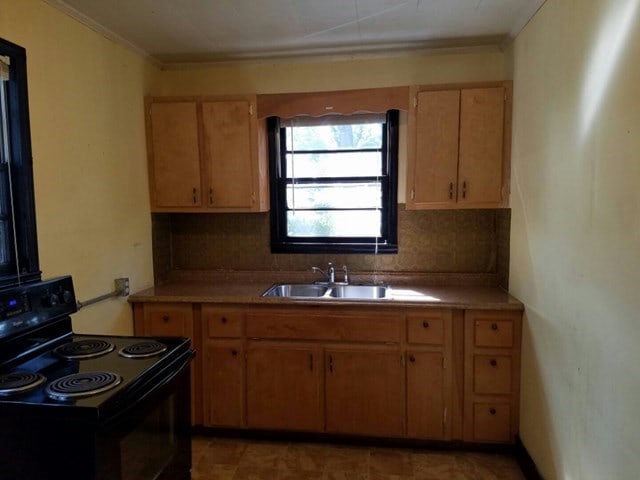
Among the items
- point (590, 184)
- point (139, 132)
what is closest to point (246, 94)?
point (139, 132)

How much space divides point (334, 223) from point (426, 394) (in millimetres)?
1293

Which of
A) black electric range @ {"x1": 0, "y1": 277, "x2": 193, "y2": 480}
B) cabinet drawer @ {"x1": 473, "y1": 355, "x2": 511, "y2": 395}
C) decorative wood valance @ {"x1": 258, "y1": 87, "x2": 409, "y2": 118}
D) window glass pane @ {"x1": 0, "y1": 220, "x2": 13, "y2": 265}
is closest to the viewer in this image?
black electric range @ {"x1": 0, "y1": 277, "x2": 193, "y2": 480}

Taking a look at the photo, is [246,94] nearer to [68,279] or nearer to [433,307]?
[68,279]

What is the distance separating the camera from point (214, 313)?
268 centimetres

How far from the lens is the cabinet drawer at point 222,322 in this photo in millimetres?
2660

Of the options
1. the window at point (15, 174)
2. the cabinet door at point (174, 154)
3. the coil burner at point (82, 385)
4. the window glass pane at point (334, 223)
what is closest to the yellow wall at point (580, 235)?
the window glass pane at point (334, 223)

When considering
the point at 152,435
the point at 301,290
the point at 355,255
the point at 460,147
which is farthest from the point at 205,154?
the point at 152,435

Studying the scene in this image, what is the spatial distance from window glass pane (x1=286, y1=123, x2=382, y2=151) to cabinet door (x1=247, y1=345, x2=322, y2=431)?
1.40 metres

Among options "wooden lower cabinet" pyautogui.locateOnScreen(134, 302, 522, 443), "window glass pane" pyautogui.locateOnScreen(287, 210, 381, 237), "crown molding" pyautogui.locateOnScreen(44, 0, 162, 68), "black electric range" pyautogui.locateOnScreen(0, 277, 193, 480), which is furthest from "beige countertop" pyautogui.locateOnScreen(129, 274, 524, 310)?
"crown molding" pyautogui.locateOnScreen(44, 0, 162, 68)

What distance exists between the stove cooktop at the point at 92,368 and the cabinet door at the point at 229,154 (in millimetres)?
1257

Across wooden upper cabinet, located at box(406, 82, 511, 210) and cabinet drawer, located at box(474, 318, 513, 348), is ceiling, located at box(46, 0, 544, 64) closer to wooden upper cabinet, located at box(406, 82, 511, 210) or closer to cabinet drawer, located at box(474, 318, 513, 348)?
wooden upper cabinet, located at box(406, 82, 511, 210)

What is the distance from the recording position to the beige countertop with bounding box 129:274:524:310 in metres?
2.50

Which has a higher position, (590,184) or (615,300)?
(590,184)

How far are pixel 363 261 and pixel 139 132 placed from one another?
1.72 metres
